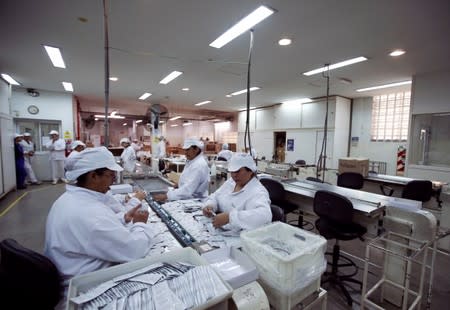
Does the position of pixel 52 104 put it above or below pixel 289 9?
below

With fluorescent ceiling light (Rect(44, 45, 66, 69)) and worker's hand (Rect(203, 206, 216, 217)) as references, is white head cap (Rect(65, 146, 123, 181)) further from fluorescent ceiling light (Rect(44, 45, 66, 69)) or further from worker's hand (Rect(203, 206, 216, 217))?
fluorescent ceiling light (Rect(44, 45, 66, 69))

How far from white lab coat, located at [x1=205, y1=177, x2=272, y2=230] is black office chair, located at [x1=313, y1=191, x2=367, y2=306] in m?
0.81

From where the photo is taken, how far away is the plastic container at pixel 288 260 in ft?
2.97

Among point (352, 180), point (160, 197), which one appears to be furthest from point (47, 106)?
point (352, 180)

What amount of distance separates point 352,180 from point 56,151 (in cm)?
744

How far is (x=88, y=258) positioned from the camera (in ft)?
3.36

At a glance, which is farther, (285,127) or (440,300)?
(285,127)

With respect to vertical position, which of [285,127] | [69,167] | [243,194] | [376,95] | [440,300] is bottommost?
[440,300]

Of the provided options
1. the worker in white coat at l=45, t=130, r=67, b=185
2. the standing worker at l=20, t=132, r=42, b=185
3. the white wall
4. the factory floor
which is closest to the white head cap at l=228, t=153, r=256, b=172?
the factory floor

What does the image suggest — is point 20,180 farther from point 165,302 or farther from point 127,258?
point 165,302

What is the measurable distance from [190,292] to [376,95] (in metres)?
7.21

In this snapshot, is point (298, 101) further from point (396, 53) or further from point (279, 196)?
point (279, 196)

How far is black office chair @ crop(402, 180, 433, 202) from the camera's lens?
3.09 metres

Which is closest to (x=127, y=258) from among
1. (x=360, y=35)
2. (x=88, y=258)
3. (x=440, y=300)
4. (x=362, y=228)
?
(x=88, y=258)
